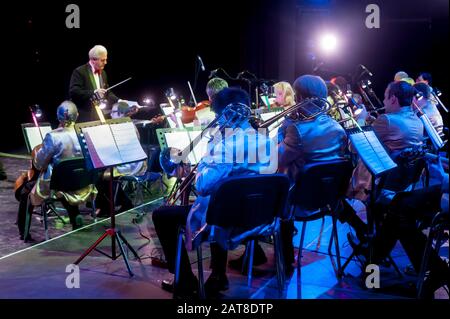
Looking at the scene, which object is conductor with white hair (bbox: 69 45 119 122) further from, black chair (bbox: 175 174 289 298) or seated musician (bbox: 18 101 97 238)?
black chair (bbox: 175 174 289 298)

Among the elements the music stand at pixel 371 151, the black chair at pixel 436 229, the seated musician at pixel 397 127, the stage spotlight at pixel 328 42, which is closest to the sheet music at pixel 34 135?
the seated musician at pixel 397 127

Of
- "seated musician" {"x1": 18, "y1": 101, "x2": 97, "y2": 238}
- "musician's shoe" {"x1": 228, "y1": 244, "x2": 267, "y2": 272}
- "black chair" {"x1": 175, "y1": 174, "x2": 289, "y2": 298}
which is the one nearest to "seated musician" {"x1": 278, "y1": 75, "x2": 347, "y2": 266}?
"black chair" {"x1": 175, "y1": 174, "x2": 289, "y2": 298}

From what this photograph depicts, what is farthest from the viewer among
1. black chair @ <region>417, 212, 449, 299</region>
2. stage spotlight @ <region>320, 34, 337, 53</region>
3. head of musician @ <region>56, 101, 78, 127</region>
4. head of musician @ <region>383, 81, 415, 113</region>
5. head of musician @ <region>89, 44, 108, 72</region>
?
stage spotlight @ <region>320, 34, 337, 53</region>

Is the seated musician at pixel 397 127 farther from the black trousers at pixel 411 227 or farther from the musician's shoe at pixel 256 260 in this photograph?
the musician's shoe at pixel 256 260

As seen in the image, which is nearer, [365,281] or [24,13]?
[365,281]

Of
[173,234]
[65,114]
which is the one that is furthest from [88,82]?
[173,234]

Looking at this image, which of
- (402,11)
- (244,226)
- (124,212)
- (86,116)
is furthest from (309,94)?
(402,11)

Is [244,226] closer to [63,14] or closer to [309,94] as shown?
[309,94]

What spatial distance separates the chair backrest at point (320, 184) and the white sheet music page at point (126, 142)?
3.71 ft

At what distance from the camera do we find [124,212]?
5766 millimetres

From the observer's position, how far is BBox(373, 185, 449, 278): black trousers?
3439 mm

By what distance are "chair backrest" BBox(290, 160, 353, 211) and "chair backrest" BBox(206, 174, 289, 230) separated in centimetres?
37

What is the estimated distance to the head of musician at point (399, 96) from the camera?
4102mm
